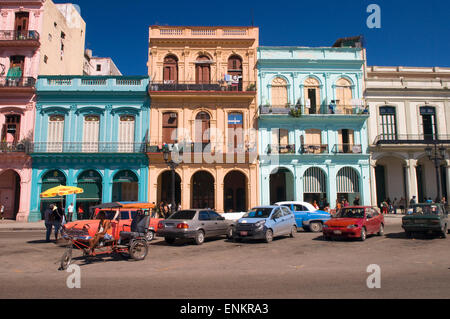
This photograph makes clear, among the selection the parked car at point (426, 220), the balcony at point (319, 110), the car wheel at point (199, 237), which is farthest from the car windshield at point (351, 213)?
the balcony at point (319, 110)

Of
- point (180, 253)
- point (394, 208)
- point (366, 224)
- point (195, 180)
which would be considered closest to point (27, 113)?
point (195, 180)

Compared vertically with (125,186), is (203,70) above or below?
above

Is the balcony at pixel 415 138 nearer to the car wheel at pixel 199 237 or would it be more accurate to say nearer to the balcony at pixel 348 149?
the balcony at pixel 348 149

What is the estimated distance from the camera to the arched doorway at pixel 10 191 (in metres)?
25.8

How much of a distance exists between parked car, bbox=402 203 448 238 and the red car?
4.03 ft

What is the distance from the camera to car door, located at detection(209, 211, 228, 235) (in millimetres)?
13930

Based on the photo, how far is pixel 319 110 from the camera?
26.9 m

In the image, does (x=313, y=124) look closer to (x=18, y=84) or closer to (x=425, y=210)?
(x=425, y=210)

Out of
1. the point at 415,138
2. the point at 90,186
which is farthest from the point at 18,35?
the point at 415,138

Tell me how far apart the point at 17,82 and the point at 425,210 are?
29.2m

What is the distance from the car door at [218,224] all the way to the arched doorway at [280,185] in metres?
13.4

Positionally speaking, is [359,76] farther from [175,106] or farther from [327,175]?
[175,106]

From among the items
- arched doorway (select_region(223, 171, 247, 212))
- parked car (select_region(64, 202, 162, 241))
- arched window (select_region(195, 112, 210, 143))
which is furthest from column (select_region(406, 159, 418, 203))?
parked car (select_region(64, 202, 162, 241))
